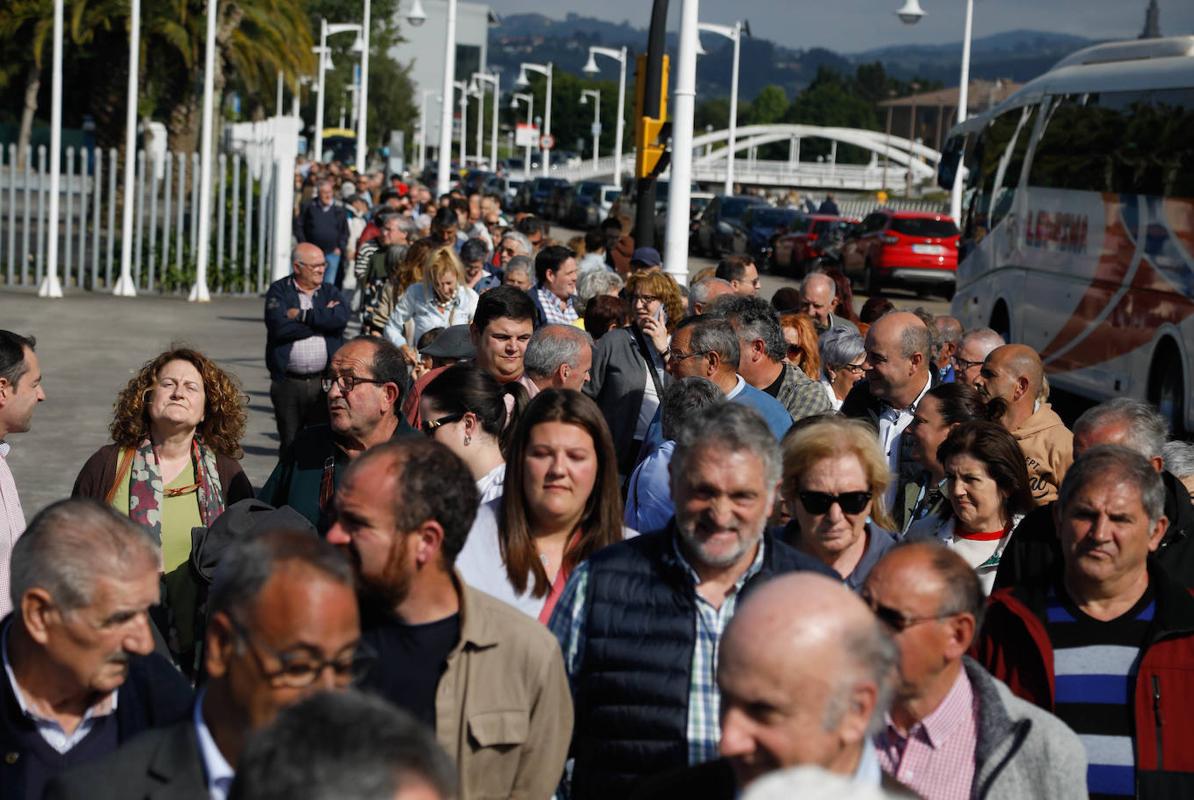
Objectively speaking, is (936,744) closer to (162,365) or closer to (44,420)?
(162,365)

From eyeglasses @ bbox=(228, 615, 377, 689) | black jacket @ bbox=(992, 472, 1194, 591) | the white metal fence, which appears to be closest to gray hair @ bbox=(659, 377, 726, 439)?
black jacket @ bbox=(992, 472, 1194, 591)

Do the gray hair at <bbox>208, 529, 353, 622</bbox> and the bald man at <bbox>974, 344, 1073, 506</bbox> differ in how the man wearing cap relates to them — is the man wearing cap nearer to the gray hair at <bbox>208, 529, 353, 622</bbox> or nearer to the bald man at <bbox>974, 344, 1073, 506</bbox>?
the bald man at <bbox>974, 344, 1073, 506</bbox>

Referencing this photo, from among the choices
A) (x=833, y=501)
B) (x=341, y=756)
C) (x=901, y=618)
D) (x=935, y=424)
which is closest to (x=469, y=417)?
(x=833, y=501)

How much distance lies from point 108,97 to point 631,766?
1283 inches

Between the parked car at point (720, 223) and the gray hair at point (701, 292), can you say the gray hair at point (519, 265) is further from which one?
the parked car at point (720, 223)

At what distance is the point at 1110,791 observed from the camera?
477 cm

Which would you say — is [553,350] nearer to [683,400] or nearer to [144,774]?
[683,400]

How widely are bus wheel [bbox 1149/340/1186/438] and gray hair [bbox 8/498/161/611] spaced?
1325cm

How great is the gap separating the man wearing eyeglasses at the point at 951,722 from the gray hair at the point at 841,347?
19.1ft

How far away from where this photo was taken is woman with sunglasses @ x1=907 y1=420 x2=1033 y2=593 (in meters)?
6.09

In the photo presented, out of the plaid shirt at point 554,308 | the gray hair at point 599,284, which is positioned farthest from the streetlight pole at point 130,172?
the gray hair at point 599,284

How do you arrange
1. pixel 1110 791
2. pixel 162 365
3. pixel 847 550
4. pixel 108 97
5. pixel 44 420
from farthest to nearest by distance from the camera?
pixel 108 97 → pixel 44 420 → pixel 162 365 → pixel 847 550 → pixel 1110 791

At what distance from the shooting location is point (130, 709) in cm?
402

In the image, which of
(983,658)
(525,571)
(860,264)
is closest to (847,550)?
(983,658)
